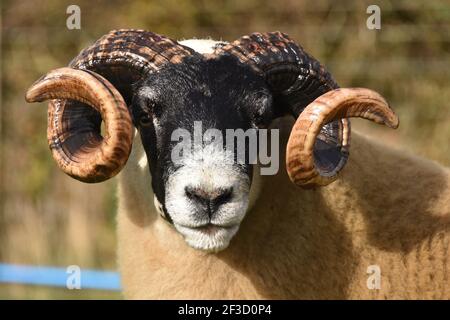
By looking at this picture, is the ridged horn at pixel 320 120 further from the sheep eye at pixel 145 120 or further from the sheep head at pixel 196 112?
the sheep eye at pixel 145 120

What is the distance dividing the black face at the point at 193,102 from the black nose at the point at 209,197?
18 cm

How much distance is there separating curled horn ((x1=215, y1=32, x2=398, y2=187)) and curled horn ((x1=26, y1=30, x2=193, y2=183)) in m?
0.40

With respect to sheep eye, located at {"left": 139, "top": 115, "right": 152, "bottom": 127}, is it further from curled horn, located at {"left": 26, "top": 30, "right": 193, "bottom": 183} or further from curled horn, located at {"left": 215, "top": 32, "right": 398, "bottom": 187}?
curled horn, located at {"left": 215, "top": 32, "right": 398, "bottom": 187}

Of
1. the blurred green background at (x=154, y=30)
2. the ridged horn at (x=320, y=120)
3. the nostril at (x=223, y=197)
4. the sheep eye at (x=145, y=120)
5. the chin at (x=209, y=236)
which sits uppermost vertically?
the blurred green background at (x=154, y=30)

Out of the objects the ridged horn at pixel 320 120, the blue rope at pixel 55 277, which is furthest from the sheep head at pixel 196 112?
the blue rope at pixel 55 277

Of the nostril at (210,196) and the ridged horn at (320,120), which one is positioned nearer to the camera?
the nostril at (210,196)

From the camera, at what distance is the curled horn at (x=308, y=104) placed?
3.98 meters

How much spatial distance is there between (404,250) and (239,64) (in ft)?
4.65

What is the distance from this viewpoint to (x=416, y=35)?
40.4 ft

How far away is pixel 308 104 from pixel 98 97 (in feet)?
3.76

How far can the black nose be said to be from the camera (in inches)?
149

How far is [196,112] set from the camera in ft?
13.1

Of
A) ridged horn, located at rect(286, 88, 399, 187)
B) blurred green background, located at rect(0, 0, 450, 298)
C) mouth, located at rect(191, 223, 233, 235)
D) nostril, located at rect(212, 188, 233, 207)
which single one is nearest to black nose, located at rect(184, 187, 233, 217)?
nostril, located at rect(212, 188, 233, 207)

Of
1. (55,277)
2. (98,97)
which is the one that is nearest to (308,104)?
(98,97)
